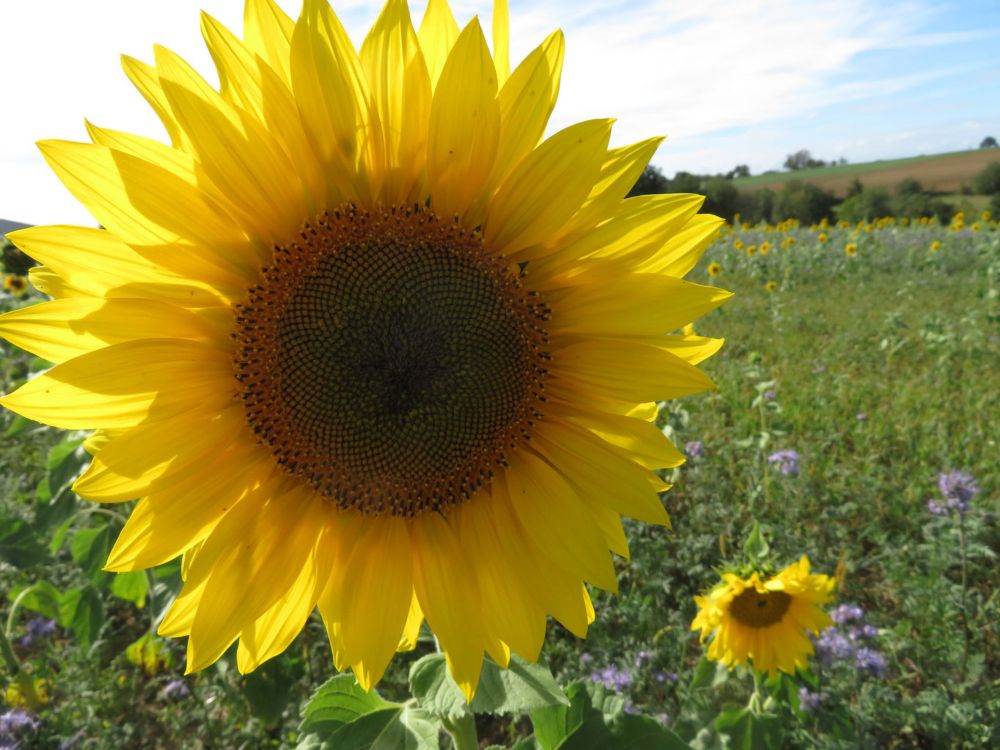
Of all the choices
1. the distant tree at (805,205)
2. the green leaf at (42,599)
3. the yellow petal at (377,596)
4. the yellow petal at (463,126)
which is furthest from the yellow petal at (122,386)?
the distant tree at (805,205)

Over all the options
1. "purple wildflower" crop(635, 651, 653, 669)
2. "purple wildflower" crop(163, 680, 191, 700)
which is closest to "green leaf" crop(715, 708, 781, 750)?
"purple wildflower" crop(635, 651, 653, 669)

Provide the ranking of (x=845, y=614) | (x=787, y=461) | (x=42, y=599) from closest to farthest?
1. (x=42, y=599)
2. (x=845, y=614)
3. (x=787, y=461)

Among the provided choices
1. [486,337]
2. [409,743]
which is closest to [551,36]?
[486,337]

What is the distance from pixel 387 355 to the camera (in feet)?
4.27

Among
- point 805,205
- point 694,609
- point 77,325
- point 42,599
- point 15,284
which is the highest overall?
point 77,325

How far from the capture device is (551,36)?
114 centimetres

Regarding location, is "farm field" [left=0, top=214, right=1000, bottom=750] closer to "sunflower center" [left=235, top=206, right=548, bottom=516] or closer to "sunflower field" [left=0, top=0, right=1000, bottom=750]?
"sunflower field" [left=0, top=0, right=1000, bottom=750]

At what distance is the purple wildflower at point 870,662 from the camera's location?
9.22 ft

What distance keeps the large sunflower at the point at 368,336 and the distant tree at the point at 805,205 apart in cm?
3759

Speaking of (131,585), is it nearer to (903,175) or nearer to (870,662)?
(870,662)

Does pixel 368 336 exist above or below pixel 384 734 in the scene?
above

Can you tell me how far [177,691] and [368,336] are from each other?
8.63 ft

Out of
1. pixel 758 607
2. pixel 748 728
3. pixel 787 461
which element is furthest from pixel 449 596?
pixel 787 461

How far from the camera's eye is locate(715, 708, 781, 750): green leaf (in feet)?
8.00
